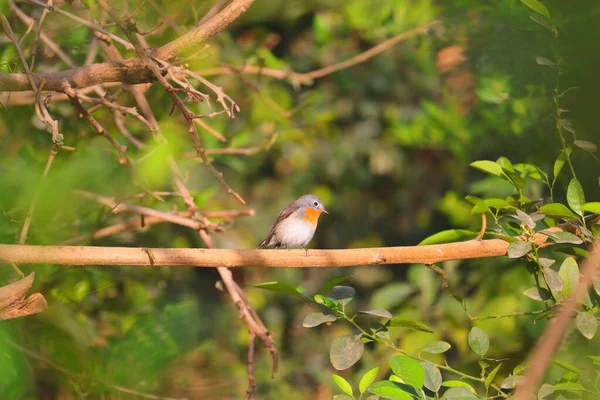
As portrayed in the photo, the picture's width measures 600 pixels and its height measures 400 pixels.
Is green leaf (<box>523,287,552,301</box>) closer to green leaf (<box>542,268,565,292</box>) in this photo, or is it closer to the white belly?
green leaf (<box>542,268,565,292</box>)

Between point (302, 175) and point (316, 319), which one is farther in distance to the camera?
point (302, 175)

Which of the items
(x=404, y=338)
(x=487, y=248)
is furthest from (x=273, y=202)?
(x=487, y=248)

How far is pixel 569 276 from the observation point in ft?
6.24

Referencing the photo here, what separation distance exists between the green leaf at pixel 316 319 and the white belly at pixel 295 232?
1829mm

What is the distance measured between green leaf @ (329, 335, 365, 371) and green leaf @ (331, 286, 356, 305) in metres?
0.11

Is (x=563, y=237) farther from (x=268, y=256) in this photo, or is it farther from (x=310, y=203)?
(x=310, y=203)

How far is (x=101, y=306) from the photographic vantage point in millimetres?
3059

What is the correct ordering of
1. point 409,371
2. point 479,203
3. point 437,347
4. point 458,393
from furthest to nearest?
point 479,203, point 437,347, point 458,393, point 409,371

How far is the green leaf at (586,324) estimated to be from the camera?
1.71 meters

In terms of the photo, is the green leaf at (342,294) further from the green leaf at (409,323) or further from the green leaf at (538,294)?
the green leaf at (538,294)

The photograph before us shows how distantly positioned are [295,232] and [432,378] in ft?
7.02

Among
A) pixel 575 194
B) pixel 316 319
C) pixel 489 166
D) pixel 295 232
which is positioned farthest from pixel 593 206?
pixel 295 232

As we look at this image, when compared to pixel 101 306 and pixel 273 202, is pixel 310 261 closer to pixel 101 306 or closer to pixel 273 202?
pixel 101 306

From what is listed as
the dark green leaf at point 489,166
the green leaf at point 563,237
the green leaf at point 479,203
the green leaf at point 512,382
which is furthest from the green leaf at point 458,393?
the dark green leaf at point 489,166
